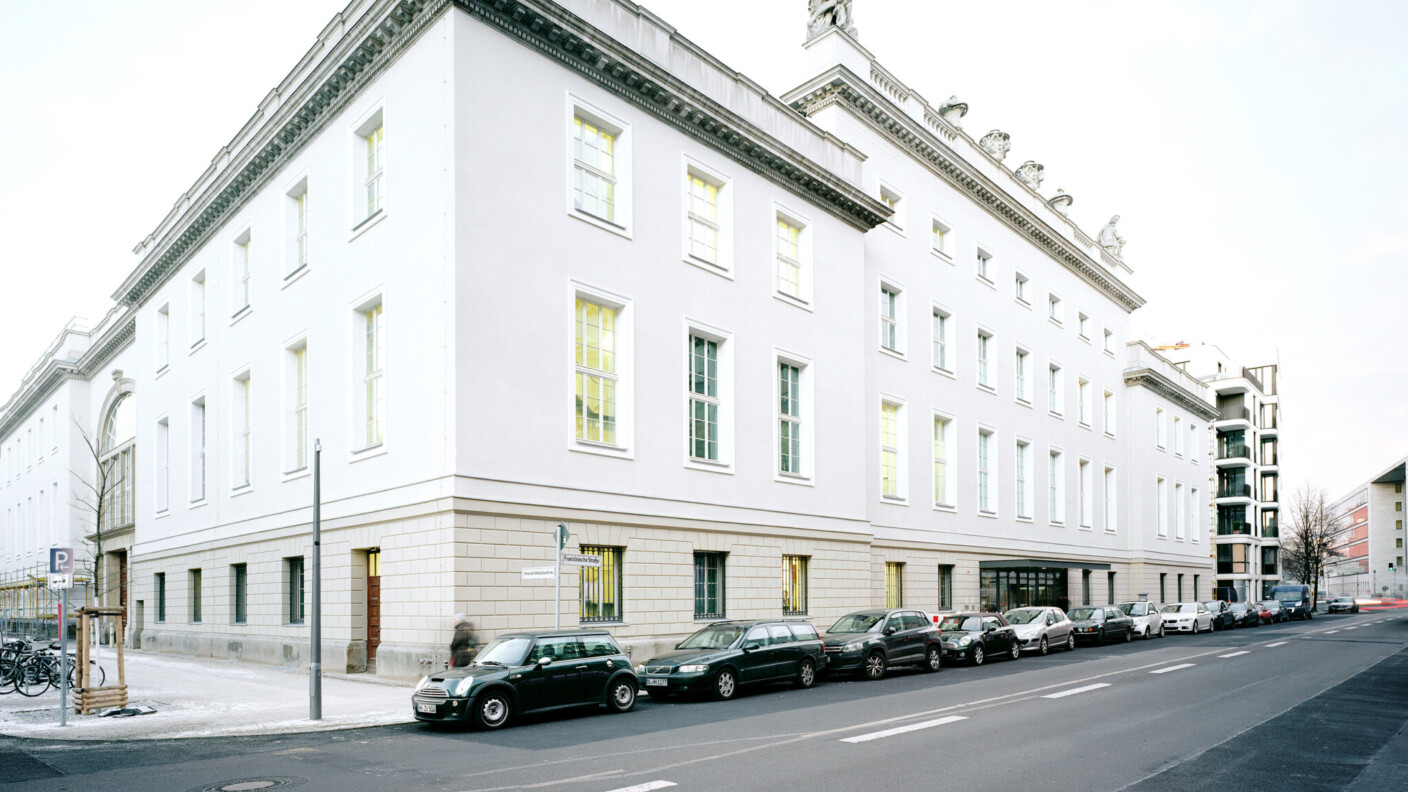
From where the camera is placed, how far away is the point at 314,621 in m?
15.4

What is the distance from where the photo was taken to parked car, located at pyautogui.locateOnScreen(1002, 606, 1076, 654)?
94.5 ft

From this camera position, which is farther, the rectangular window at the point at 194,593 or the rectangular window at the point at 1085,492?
the rectangular window at the point at 1085,492

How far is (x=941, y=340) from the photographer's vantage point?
36.9 m

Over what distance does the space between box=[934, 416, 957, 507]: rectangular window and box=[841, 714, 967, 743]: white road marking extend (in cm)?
2170

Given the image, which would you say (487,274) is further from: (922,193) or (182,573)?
(922,193)

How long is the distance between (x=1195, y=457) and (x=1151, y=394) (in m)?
10.7

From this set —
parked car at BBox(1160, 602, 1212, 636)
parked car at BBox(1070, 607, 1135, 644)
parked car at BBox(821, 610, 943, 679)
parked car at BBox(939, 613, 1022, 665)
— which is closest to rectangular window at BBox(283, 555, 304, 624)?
parked car at BBox(821, 610, 943, 679)

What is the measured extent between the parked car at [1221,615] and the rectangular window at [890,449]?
21109 mm

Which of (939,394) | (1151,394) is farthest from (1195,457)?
(939,394)

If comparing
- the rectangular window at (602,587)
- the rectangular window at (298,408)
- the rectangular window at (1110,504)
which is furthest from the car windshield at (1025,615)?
the rectangular window at (1110,504)

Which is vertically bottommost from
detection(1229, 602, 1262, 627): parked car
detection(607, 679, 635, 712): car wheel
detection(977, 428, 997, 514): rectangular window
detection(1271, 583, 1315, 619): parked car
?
detection(1271, 583, 1315, 619): parked car

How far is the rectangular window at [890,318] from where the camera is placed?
3353cm

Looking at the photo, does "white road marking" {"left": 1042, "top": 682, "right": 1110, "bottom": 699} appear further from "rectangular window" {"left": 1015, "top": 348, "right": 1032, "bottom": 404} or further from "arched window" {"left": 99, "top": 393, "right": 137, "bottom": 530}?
"arched window" {"left": 99, "top": 393, "right": 137, "bottom": 530}

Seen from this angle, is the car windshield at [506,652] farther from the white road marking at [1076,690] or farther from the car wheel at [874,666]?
the car wheel at [874,666]
